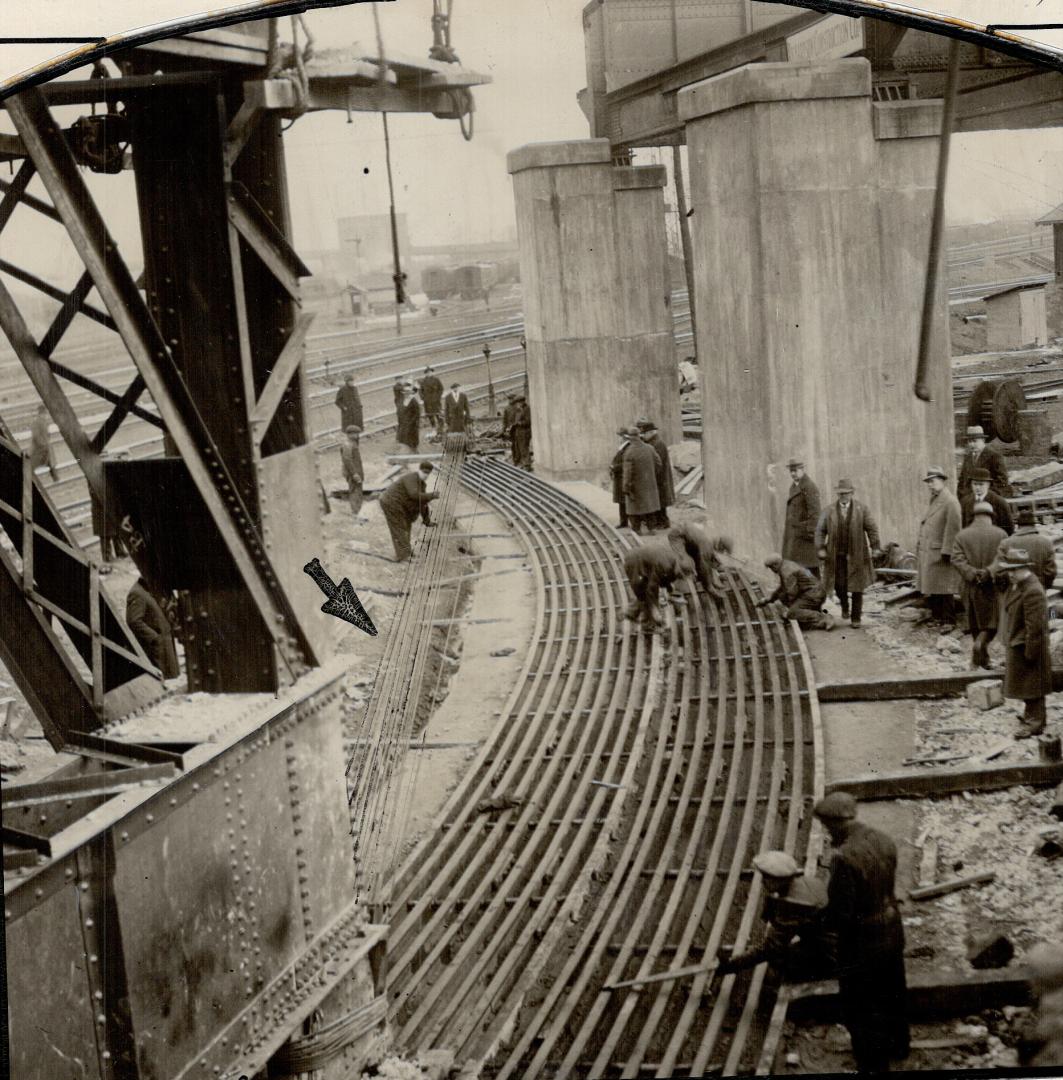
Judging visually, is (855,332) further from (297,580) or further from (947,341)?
(297,580)

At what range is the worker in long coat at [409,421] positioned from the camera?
430 centimetres

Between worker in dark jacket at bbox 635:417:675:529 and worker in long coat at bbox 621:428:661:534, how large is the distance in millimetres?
20

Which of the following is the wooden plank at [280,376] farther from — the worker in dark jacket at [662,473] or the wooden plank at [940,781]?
the wooden plank at [940,781]

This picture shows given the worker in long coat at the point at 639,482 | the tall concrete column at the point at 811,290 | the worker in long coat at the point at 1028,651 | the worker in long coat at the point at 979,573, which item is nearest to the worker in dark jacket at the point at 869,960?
the worker in long coat at the point at 1028,651

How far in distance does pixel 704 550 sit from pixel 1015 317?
1597 millimetres

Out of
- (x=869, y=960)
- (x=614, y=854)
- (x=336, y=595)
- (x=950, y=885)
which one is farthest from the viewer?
(x=614, y=854)

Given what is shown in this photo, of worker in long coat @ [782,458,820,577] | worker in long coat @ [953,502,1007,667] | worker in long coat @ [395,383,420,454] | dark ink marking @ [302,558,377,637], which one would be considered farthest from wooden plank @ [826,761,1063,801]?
worker in long coat @ [395,383,420,454]

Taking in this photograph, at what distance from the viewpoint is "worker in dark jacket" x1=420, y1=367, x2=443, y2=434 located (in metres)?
4.41

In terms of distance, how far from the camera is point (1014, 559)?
430 centimetres

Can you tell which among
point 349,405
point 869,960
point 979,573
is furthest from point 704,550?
point 869,960

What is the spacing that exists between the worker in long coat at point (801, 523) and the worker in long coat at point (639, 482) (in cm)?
56

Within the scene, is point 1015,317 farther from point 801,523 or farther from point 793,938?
point 793,938

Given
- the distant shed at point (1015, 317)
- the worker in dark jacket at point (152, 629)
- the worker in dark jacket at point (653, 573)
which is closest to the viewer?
the worker in dark jacket at point (152, 629)

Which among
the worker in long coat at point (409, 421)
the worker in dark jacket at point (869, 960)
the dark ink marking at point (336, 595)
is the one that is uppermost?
the worker in long coat at point (409, 421)
